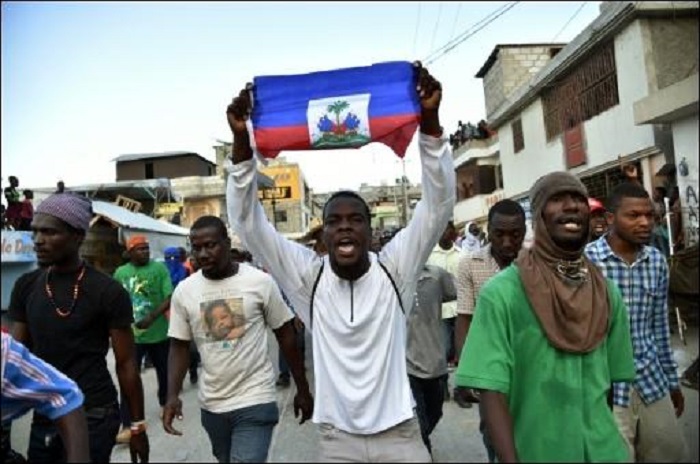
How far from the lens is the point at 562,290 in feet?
6.82

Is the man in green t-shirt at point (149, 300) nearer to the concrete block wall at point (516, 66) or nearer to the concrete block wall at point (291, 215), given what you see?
the concrete block wall at point (516, 66)

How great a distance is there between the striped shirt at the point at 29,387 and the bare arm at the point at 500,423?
129 centimetres

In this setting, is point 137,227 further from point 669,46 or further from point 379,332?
point 379,332

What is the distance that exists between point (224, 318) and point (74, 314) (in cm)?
81

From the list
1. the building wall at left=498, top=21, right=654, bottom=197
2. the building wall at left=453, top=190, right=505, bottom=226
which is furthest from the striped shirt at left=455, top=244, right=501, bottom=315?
the building wall at left=453, top=190, right=505, bottom=226

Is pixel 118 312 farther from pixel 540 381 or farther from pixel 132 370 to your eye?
pixel 540 381

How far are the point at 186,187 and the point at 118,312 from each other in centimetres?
3292

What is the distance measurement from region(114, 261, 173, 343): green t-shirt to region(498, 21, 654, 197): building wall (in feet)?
30.4

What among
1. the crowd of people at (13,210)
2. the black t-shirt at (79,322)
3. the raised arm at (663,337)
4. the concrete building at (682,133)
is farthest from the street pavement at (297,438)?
the crowd of people at (13,210)

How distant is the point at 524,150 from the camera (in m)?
19.1

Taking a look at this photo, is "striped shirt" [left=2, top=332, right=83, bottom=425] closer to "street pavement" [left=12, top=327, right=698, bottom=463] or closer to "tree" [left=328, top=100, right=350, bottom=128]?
"tree" [left=328, top=100, right=350, bottom=128]

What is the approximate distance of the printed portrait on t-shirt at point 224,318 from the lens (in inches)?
137

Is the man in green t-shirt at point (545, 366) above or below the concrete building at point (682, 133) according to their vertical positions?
below

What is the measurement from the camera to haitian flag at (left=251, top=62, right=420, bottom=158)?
290 cm
